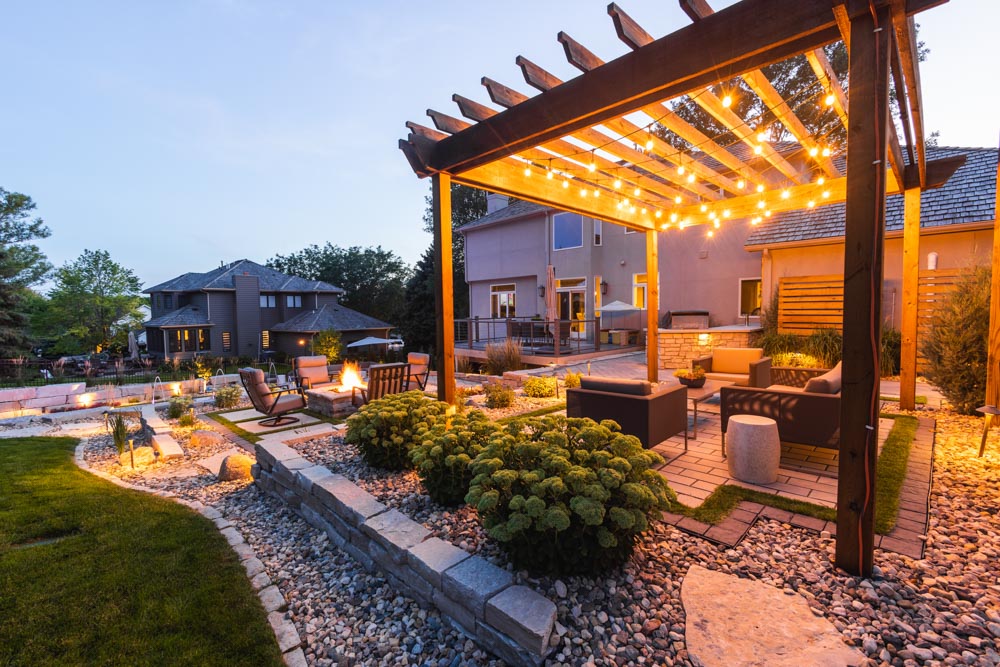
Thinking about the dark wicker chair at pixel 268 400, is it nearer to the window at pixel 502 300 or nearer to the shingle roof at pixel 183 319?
the window at pixel 502 300

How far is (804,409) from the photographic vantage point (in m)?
4.15

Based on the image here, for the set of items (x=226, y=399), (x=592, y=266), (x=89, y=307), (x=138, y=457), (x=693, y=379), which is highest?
(x=592, y=266)

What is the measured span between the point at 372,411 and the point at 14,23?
19232 millimetres

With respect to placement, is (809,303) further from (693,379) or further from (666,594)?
(666,594)

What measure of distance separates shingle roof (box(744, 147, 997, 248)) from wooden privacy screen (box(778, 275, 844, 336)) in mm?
1066

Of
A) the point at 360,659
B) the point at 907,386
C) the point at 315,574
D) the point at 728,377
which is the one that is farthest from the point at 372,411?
the point at 907,386

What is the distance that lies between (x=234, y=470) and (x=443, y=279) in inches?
128

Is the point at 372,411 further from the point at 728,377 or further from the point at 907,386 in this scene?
the point at 907,386

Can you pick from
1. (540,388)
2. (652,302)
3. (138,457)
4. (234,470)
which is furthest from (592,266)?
(138,457)

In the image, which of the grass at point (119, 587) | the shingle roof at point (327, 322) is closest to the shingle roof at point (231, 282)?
the shingle roof at point (327, 322)

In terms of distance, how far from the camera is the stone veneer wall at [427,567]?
2033 mm

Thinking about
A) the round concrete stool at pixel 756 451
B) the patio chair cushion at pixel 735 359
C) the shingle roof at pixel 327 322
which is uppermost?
the shingle roof at pixel 327 322

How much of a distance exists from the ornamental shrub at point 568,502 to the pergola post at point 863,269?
3.24ft

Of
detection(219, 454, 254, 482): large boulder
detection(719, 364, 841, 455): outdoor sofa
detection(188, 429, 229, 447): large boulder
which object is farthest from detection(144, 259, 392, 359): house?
detection(719, 364, 841, 455): outdoor sofa
